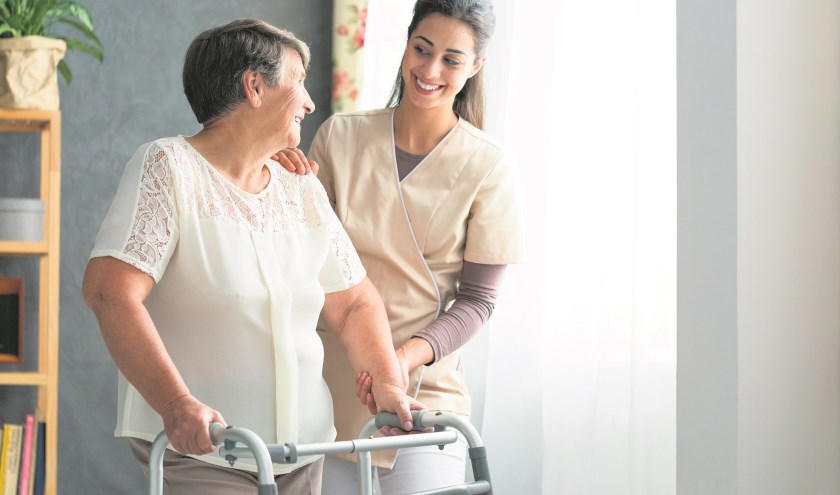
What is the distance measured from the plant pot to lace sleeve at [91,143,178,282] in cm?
134

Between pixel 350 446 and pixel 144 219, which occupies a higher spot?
pixel 144 219

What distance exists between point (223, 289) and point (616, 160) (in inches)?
42.5

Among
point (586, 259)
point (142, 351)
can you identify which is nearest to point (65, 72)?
point (586, 259)

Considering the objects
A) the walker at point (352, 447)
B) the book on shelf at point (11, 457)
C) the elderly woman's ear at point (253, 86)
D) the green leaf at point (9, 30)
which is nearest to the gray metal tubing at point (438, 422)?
the walker at point (352, 447)

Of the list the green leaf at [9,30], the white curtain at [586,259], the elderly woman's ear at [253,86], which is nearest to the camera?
the elderly woman's ear at [253,86]

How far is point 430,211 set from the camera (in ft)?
6.78

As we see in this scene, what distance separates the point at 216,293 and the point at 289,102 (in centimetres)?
36

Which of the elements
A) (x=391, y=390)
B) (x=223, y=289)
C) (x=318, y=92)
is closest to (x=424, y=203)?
(x=391, y=390)

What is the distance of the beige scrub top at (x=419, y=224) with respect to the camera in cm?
204

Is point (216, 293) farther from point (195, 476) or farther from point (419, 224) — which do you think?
point (419, 224)

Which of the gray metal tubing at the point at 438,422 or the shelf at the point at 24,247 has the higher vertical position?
the shelf at the point at 24,247

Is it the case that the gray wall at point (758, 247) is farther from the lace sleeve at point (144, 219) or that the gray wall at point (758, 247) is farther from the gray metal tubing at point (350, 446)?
the lace sleeve at point (144, 219)

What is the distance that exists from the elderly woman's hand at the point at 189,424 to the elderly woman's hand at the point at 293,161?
0.55 metres

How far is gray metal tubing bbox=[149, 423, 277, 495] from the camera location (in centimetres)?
126
